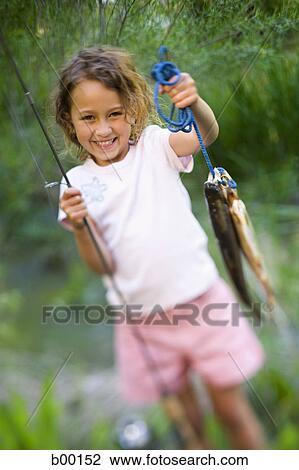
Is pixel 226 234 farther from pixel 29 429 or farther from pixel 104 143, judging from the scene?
pixel 29 429

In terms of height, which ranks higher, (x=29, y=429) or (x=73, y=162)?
(x=73, y=162)

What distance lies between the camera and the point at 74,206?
25 cm

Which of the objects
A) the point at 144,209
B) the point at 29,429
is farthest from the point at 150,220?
the point at 29,429

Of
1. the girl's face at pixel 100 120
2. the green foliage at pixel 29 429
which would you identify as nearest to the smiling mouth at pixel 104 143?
the girl's face at pixel 100 120

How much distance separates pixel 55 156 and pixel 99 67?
1.6 inches

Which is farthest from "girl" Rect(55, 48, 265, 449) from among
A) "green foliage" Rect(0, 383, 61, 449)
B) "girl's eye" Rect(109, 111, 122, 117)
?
"green foliage" Rect(0, 383, 61, 449)

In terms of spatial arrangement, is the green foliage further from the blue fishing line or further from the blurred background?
the blue fishing line

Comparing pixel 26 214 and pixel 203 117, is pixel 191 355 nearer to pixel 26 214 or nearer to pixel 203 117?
pixel 203 117

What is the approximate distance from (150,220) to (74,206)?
3 cm

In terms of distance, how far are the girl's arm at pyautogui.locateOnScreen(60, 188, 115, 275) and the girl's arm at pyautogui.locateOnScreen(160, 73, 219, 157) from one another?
0.04 m

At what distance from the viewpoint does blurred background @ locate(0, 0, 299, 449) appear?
24cm

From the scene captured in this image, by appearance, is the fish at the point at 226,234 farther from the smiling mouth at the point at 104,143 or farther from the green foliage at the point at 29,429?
the green foliage at the point at 29,429

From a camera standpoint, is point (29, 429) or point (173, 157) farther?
point (29, 429)

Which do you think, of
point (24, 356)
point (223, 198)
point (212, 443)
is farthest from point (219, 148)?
point (24, 356)
